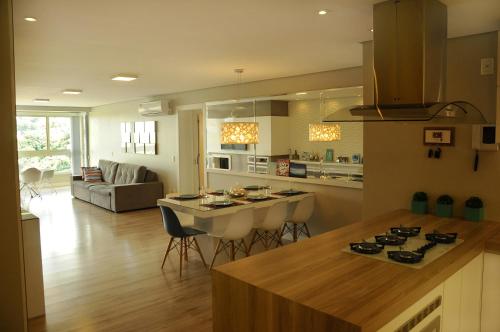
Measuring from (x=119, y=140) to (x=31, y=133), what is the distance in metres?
3.05

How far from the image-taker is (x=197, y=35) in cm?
337

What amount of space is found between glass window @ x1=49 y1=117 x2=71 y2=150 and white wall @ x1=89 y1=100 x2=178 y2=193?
0.73 metres

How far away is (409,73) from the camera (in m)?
2.36

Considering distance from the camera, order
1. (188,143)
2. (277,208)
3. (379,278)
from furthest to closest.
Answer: (188,143), (277,208), (379,278)

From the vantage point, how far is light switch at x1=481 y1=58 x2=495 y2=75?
3078 millimetres

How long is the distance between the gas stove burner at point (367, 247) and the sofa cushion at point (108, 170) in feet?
27.3

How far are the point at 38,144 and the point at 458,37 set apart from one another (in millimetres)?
11638

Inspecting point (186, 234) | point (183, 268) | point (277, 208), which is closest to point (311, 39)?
point (277, 208)

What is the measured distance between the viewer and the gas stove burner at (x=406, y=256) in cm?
212

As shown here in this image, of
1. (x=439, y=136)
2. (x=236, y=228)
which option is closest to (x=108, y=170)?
(x=236, y=228)

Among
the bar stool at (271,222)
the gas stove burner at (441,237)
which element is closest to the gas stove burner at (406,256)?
the gas stove burner at (441,237)

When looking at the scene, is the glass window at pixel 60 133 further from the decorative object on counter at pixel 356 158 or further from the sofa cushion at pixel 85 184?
the decorative object on counter at pixel 356 158

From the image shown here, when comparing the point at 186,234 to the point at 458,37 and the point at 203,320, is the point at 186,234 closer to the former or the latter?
the point at 203,320

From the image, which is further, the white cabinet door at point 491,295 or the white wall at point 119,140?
the white wall at point 119,140
